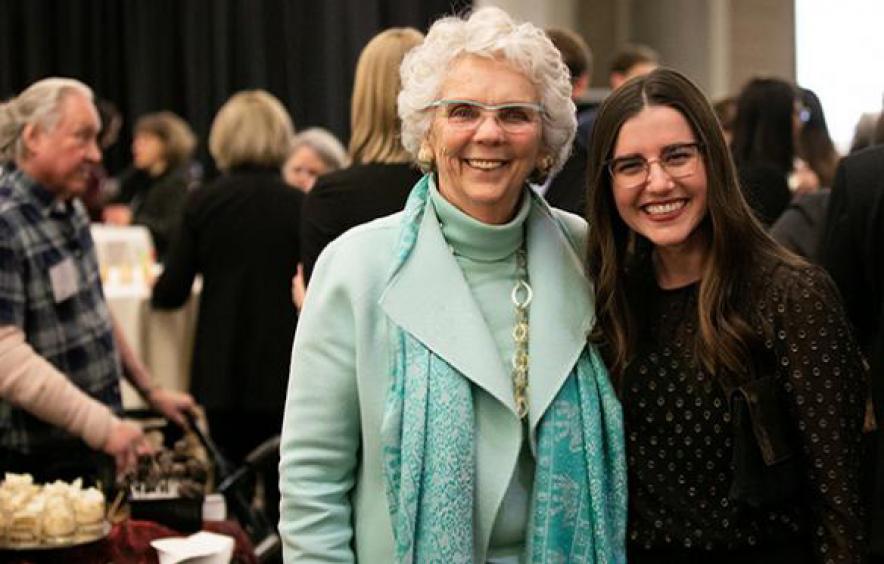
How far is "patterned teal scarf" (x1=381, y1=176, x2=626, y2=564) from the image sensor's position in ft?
7.50

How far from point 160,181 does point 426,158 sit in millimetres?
6346

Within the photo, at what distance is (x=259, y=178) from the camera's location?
5.29 metres

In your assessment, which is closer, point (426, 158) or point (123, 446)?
point (426, 158)

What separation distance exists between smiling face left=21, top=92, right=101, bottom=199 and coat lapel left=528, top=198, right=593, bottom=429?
1.78 metres

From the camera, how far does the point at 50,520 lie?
3049mm

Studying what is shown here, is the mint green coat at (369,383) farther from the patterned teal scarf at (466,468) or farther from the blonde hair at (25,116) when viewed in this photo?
the blonde hair at (25,116)

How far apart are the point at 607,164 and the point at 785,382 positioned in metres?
0.44

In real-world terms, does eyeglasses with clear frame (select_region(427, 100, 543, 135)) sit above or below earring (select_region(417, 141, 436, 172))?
above

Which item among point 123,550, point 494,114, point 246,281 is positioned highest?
point 494,114

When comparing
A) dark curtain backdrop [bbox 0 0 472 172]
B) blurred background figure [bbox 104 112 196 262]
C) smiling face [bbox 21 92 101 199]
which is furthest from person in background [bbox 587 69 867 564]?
dark curtain backdrop [bbox 0 0 472 172]

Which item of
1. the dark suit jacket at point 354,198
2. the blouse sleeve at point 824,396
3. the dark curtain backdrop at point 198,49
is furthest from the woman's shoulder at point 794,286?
the dark curtain backdrop at point 198,49

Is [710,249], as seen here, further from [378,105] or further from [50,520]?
[50,520]

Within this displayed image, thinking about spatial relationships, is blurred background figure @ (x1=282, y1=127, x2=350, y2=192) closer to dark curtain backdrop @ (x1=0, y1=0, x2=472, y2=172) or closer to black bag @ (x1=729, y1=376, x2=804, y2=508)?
black bag @ (x1=729, y1=376, x2=804, y2=508)

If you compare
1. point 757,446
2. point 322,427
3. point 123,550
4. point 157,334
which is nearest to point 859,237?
point 757,446
